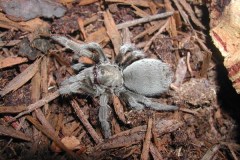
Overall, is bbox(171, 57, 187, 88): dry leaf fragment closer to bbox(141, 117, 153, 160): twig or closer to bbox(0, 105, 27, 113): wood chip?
bbox(141, 117, 153, 160): twig

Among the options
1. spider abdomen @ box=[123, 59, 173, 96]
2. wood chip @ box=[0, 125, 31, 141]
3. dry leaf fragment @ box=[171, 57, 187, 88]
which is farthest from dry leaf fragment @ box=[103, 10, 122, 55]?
wood chip @ box=[0, 125, 31, 141]

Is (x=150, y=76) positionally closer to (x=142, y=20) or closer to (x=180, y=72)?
(x=180, y=72)

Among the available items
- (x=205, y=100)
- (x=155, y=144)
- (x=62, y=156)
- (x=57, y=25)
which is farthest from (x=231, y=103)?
(x=57, y=25)

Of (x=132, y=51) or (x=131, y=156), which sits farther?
(x=132, y=51)

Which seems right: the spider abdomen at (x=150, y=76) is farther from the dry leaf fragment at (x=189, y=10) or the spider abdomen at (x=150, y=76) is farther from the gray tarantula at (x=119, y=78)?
the dry leaf fragment at (x=189, y=10)

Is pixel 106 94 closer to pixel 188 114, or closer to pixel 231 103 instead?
pixel 188 114

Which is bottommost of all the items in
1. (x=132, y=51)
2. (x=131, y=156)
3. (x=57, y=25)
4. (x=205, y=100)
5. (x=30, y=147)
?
(x=131, y=156)
